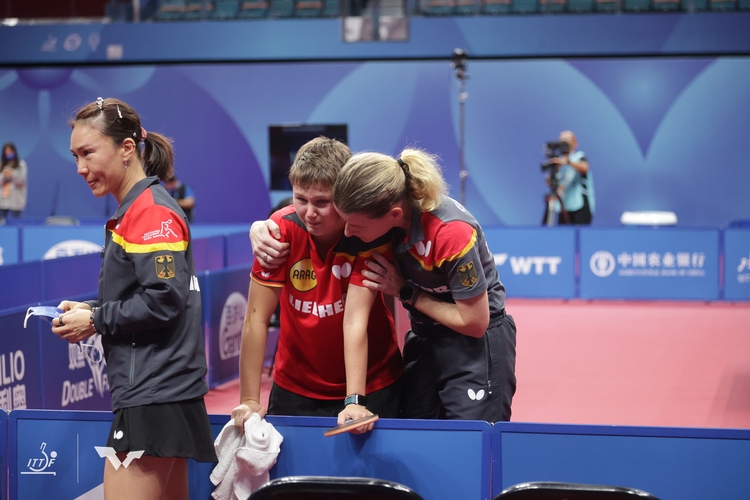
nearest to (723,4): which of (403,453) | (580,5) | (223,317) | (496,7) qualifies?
(580,5)

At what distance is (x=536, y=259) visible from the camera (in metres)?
10.1

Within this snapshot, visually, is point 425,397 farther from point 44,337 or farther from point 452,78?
point 452,78

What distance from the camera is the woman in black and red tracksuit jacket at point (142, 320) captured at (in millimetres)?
2227

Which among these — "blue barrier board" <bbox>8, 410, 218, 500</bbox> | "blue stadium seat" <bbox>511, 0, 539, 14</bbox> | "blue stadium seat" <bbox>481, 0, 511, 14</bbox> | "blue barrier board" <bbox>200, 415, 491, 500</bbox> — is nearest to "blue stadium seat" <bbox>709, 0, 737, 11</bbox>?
"blue stadium seat" <bbox>511, 0, 539, 14</bbox>

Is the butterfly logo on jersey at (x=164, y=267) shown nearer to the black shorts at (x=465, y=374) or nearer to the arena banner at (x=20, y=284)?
the black shorts at (x=465, y=374)

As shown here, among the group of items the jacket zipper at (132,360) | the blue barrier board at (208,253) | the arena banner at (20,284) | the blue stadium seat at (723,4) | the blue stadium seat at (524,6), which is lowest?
the jacket zipper at (132,360)

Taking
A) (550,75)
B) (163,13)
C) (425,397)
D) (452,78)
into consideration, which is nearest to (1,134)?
(163,13)

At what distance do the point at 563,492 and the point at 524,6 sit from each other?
12.8m

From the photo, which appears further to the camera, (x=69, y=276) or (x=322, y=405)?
(x=69, y=276)

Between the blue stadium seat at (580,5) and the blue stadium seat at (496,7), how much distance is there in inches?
39.2

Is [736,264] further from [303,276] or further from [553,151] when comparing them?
[303,276]

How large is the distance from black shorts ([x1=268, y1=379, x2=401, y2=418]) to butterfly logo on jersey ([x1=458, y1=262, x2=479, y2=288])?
497 millimetres

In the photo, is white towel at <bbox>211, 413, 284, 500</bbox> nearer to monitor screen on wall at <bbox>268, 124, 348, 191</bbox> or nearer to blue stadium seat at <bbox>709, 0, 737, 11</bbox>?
monitor screen on wall at <bbox>268, 124, 348, 191</bbox>

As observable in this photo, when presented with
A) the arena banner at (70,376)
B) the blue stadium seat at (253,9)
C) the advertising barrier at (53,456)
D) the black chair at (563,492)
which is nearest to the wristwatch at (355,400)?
the black chair at (563,492)
